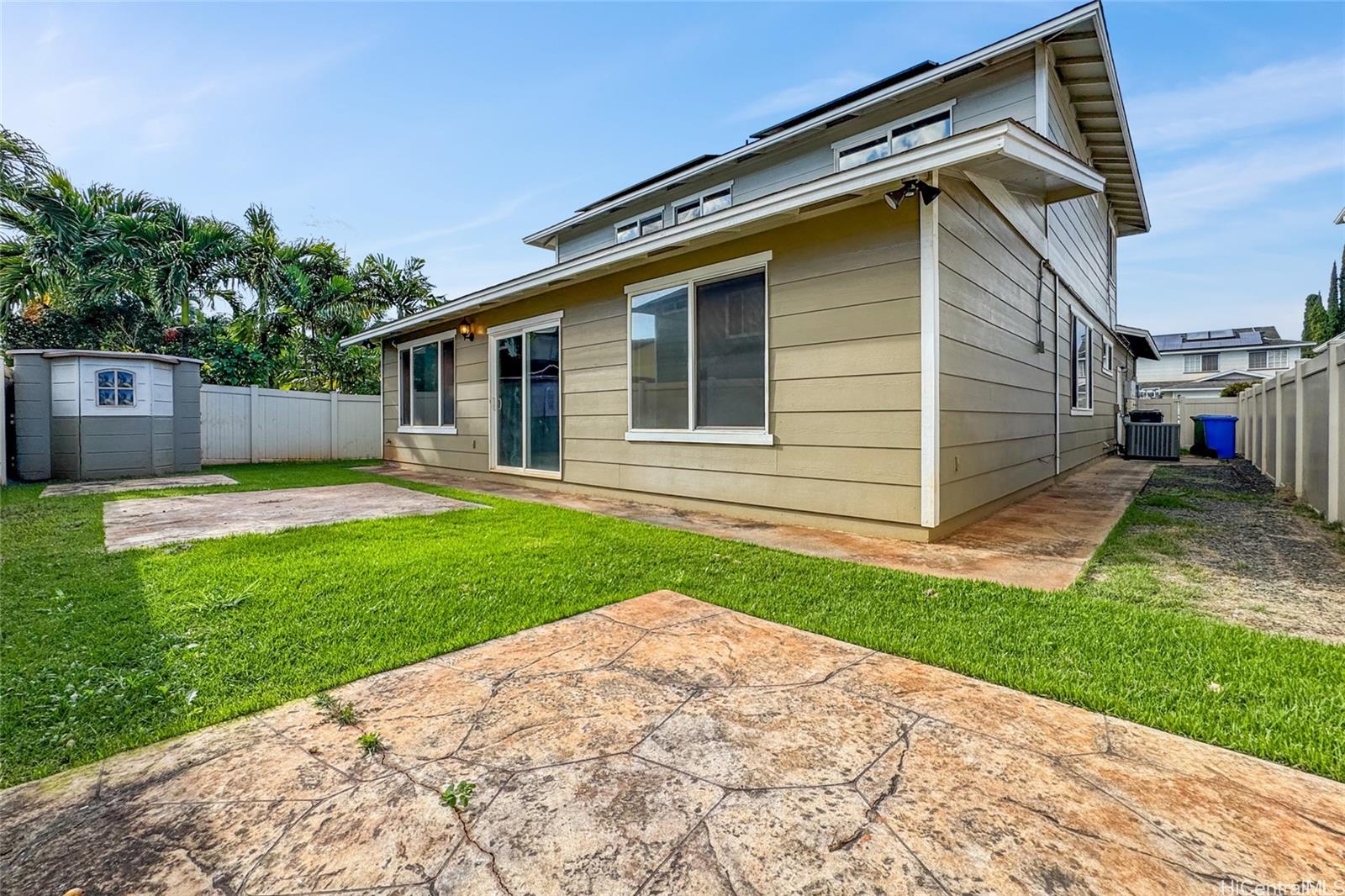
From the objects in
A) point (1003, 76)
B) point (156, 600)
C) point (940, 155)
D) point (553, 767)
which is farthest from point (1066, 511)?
point (156, 600)

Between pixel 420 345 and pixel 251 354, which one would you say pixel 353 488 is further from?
pixel 251 354

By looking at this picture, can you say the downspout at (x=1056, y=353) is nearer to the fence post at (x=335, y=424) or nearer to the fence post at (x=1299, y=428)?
the fence post at (x=1299, y=428)

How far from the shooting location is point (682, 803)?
1.29 metres

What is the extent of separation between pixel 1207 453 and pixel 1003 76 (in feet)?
34.7

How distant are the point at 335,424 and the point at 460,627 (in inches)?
452

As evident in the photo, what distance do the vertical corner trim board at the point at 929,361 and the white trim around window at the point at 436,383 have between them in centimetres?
690

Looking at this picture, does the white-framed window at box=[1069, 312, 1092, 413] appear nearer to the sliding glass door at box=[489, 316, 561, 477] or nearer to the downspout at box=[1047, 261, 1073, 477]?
the downspout at box=[1047, 261, 1073, 477]

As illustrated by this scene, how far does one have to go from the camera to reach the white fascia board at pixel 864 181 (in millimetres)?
3408

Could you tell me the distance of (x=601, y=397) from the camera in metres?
6.28

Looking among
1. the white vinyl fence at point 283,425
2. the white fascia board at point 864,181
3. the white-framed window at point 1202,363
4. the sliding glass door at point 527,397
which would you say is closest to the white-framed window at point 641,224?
the sliding glass door at point 527,397

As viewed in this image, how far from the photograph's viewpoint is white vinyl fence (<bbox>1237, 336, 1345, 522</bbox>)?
4.07 meters

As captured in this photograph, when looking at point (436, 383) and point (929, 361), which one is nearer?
point (929, 361)

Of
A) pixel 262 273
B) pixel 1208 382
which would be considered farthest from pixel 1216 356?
pixel 262 273
